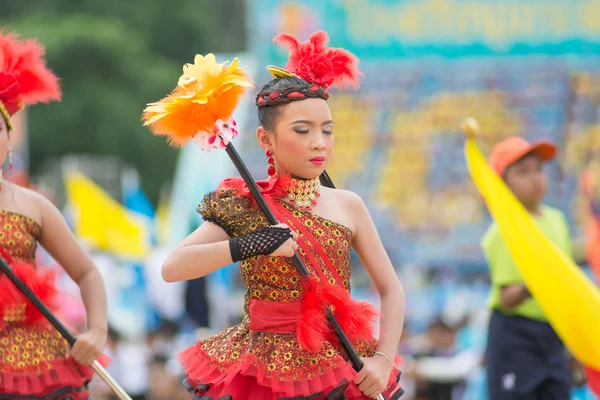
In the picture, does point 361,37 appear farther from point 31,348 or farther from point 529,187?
point 31,348

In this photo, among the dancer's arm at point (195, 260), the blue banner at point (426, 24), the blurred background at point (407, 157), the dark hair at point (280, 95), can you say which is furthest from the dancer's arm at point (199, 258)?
the blue banner at point (426, 24)

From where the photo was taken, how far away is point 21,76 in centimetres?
496

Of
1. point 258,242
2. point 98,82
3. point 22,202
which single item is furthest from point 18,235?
point 98,82

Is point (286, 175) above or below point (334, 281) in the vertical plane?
above

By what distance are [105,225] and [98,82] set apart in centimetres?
2019

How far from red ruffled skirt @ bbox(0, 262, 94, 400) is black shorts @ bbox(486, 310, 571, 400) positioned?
2.96m

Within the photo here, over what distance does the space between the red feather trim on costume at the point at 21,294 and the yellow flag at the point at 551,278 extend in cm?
273

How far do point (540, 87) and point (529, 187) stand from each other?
13025 mm

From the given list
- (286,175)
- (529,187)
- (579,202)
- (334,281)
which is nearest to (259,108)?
(286,175)

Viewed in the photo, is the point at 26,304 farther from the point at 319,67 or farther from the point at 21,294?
the point at 319,67

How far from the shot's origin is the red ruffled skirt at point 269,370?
402 centimetres

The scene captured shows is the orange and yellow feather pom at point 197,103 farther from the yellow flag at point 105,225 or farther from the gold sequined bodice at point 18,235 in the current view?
the yellow flag at point 105,225

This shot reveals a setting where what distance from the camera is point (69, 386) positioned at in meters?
4.69

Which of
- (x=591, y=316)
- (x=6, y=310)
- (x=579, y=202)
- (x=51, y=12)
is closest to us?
(x=6, y=310)
